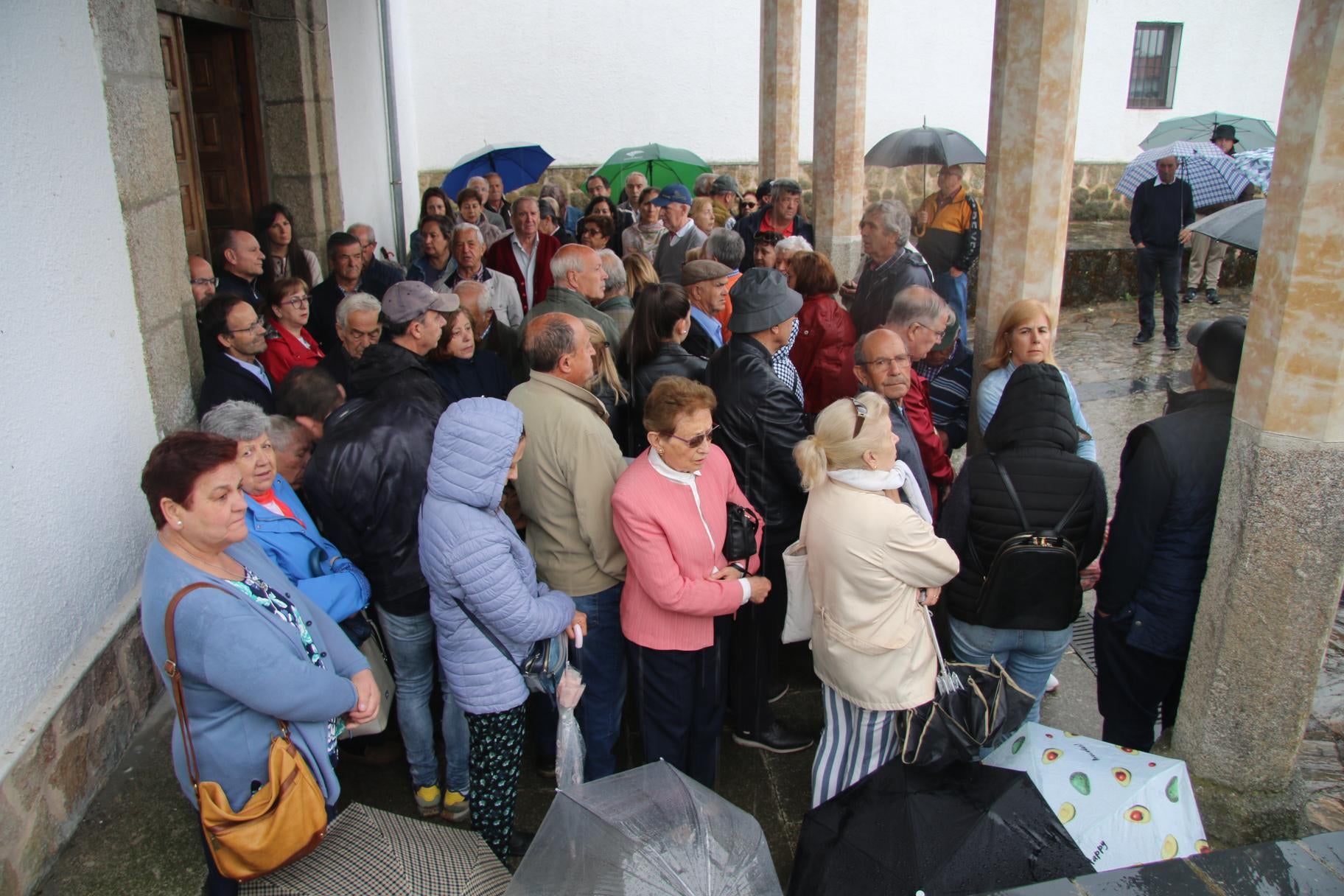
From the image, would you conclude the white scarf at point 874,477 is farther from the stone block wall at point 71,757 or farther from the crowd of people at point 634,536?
→ the stone block wall at point 71,757

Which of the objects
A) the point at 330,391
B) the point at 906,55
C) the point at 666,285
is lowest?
the point at 330,391

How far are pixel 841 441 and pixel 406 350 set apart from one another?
5.53 ft

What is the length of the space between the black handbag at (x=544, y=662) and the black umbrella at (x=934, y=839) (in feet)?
3.22

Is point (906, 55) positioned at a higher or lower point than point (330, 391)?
higher

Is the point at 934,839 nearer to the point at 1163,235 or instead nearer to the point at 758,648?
the point at 758,648

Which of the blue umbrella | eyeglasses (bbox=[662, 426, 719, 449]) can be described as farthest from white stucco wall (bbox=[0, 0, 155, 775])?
the blue umbrella

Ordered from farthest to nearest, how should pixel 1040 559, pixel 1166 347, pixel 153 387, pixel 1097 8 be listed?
pixel 1097 8 → pixel 1166 347 → pixel 153 387 → pixel 1040 559

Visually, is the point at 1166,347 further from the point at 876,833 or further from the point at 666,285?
the point at 876,833

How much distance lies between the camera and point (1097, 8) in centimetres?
1605

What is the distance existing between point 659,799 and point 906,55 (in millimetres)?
16564

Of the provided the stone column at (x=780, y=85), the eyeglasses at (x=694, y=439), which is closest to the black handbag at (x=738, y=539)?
the eyeglasses at (x=694, y=439)

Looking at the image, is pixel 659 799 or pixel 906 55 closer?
pixel 659 799

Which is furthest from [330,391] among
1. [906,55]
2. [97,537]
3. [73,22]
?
[906,55]

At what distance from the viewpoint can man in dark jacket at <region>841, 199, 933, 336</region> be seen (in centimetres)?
511
